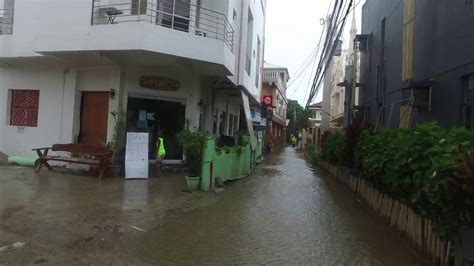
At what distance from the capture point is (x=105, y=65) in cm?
1374

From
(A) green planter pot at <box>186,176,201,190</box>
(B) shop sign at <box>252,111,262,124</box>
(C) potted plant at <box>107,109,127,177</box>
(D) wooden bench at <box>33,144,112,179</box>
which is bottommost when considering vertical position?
(A) green planter pot at <box>186,176,201,190</box>

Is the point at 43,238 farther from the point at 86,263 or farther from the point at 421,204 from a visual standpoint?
the point at 421,204

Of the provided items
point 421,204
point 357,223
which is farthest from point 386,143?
point 421,204

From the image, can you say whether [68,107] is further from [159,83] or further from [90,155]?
[159,83]

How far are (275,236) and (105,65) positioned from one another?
8.86 meters

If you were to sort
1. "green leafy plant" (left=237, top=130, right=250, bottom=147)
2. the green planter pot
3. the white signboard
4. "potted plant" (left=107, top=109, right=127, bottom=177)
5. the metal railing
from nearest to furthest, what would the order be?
the green planter pot
the white signboard
"potted plant" (left=107, top=109, right=127, bottom=177)
the metal railing
"green leafy plant" (left=237, top=130, right=250, bottom=147)

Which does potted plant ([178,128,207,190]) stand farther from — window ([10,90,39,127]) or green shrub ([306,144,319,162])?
green shrub ([306,144,319,162])

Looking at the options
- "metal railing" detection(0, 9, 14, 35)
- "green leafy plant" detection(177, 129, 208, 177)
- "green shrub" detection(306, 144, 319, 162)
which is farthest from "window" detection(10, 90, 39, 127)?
"green shrub" detection(306, 144, 319, 162)

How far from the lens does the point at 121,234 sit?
659 centimetres

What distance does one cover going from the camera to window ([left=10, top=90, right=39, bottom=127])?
588 inches

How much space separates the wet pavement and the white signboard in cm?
63

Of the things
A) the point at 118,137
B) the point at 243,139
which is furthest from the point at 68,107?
the point at 243,139

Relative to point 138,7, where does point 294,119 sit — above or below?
above

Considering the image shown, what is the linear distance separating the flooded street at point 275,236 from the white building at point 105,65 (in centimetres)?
448
